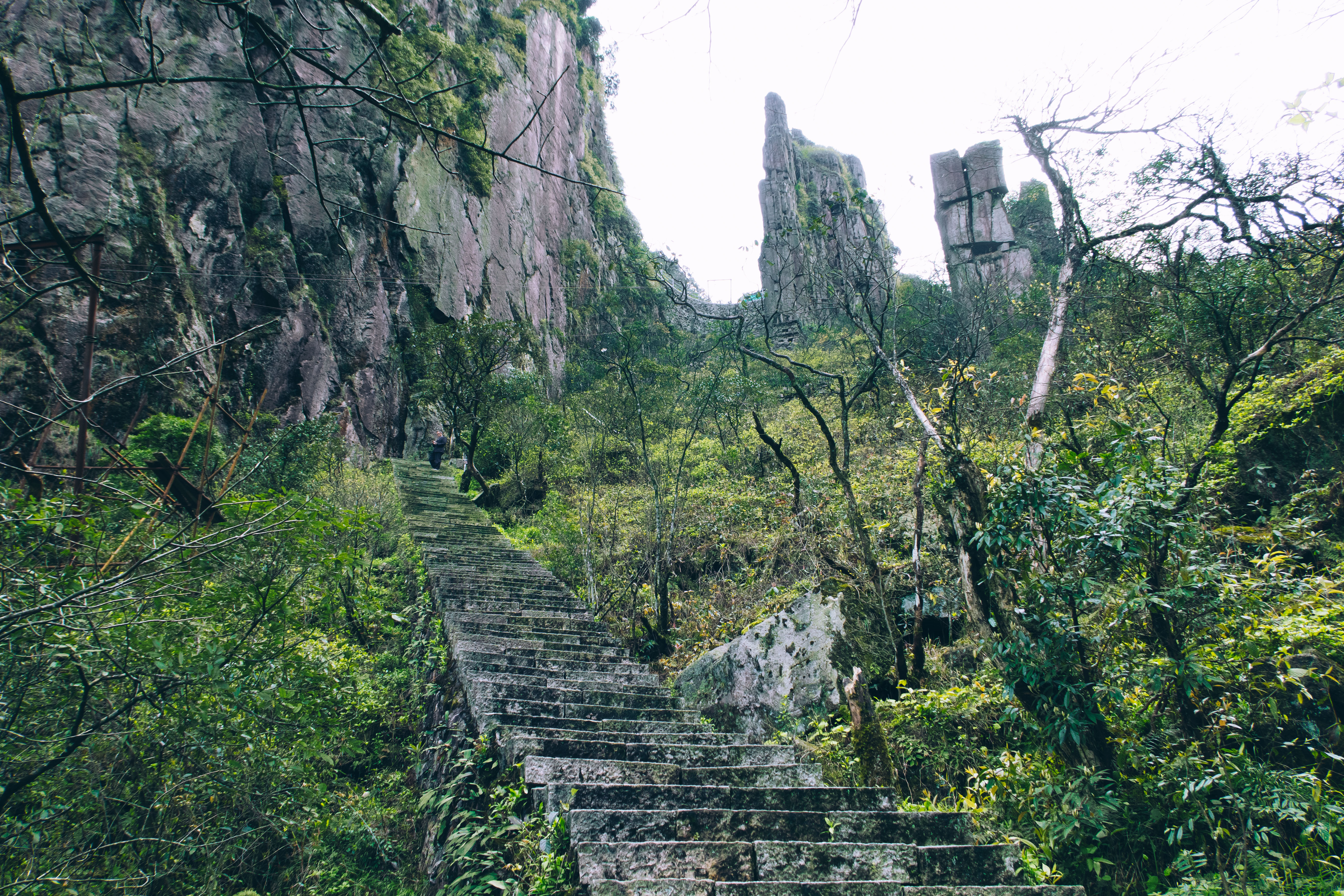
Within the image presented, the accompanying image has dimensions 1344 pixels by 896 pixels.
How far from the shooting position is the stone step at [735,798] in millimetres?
2957

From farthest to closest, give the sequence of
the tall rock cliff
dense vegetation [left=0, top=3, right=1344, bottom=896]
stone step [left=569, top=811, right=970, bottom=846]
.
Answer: the tall rock cliff < dense vegetation [left=0, top=3, right=1344, bottom=896] < stone step [left=569, top=811, right=970, bottom=846]

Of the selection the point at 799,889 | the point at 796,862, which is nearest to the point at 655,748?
the point at 796,862

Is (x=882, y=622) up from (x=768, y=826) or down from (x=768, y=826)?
down

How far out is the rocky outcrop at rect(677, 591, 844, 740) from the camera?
5.47 metres

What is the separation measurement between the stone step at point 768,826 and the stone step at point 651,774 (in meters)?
0.02

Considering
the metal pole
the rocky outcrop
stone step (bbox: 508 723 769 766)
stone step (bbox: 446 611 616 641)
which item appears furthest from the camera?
the rocky outcrop

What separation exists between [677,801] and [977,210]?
34773 mm

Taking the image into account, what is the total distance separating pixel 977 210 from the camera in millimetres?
31047

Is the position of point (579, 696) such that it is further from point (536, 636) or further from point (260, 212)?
point (260, 212)

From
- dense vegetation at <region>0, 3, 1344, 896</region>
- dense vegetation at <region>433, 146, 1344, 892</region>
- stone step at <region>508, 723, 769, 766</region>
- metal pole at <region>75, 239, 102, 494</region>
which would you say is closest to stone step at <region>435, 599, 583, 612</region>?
dense vegetation at <region>0, 3, 1344, 896</region>

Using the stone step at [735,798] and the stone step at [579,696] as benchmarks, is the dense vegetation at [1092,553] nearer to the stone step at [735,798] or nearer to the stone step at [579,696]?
the stone step at [735,798]

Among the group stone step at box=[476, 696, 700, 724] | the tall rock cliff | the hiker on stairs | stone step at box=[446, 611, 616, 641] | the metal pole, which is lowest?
stone step at box=[476, 696, 700, 724]

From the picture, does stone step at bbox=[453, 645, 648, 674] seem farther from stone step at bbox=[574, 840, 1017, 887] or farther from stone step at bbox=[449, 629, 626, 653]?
stone step at bbox=[574, 840, 1017, 887]

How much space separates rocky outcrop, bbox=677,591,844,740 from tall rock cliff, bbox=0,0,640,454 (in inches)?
219
